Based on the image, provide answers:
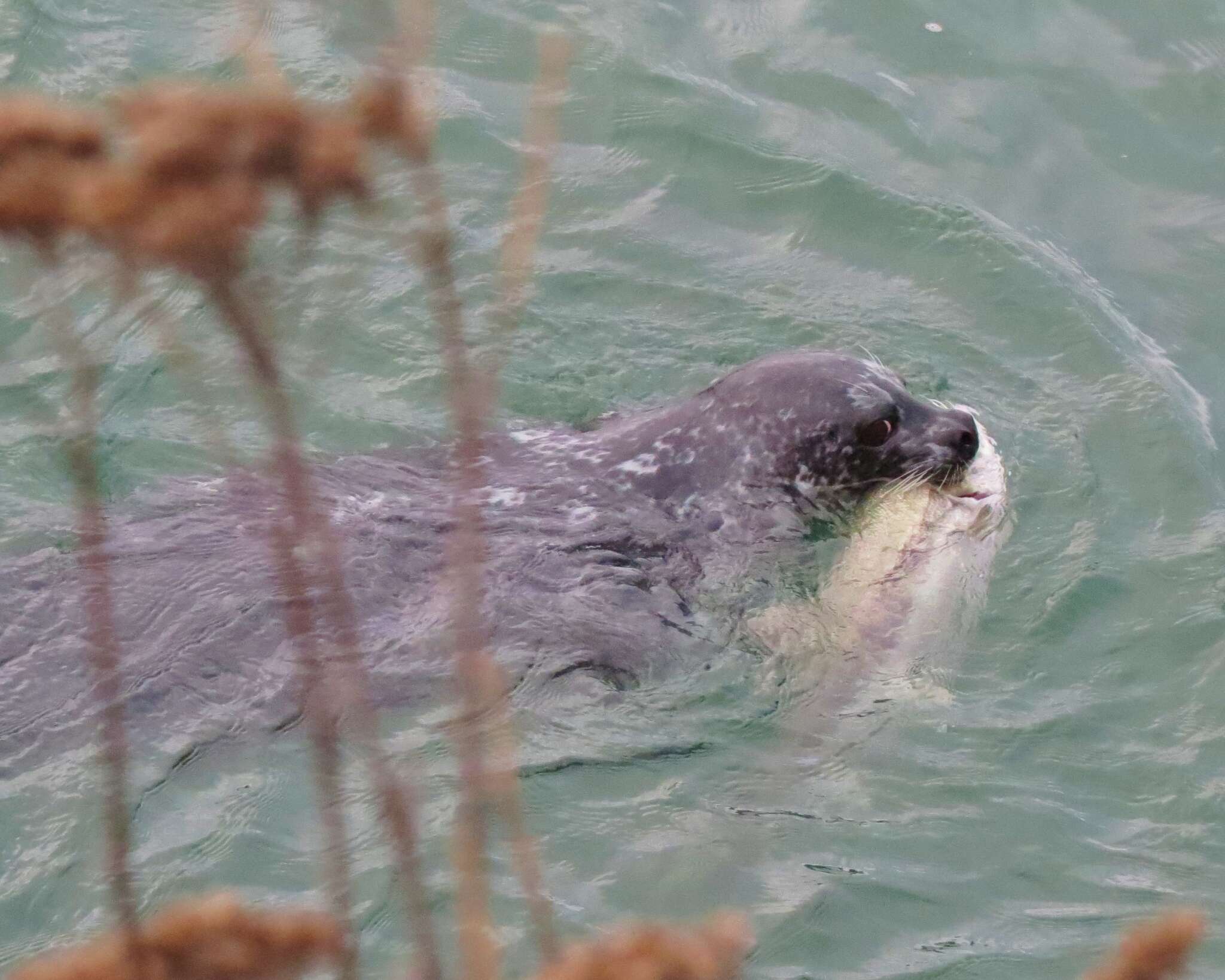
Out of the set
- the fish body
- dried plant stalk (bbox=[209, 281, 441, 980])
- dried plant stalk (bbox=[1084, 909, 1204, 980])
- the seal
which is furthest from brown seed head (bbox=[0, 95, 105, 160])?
the fish body

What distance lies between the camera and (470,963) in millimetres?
1729

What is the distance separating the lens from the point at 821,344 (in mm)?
7777

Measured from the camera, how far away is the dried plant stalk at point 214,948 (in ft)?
5.41

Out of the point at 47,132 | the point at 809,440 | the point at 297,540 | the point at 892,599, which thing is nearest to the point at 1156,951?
the point at 297,540

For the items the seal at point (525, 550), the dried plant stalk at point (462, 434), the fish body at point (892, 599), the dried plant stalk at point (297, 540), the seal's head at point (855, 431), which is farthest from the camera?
the seal's head at point (855, 431)

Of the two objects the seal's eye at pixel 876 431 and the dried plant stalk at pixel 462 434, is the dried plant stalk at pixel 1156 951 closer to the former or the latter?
the dried plant stalk at pixel 462 434

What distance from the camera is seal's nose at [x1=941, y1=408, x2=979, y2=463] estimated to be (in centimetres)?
607

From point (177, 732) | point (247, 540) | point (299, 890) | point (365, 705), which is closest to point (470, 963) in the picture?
point (365, 705)

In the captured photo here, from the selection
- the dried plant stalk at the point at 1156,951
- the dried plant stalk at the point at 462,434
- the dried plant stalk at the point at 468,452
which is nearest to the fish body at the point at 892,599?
the dried plant stalk at the point at 468,452

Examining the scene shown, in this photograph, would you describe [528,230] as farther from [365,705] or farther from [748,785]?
[748,785]

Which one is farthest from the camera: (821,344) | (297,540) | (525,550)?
(821,344)

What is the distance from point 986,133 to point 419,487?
4516 millimetres

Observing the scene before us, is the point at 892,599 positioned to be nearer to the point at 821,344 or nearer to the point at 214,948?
the point at 821,344

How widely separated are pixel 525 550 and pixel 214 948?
4.14 metres
